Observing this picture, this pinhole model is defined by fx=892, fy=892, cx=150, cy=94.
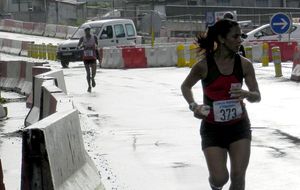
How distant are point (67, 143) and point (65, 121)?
0.68 feet

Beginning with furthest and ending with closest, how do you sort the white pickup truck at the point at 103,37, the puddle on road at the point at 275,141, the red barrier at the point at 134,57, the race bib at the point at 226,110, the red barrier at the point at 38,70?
the white pickup truck at the point at 103,37 → the red barrier at the point at 134,57 → the red barrier at the point at 38,70 → the puddle on road at the point at 275,141 → the race bib at the point at 226,110

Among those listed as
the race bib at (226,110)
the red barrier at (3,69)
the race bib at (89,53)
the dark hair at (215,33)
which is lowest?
the red barrier at (3,69)

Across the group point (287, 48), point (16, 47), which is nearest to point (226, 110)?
point (287, 48)

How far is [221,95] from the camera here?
6.93m

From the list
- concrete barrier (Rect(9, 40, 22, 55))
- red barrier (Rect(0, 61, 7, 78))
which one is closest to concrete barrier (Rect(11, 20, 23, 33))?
concrete barrier (Rect(9, 40, 22, 55))

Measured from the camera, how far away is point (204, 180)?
32.2 feet

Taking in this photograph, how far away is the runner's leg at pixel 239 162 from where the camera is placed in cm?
677

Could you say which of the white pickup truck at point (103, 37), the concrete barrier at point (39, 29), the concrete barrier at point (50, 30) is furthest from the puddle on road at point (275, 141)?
the concrete barrier at point (39, 29)

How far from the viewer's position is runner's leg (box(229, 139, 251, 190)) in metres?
6.77

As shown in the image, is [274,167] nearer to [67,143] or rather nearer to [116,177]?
[116,177]

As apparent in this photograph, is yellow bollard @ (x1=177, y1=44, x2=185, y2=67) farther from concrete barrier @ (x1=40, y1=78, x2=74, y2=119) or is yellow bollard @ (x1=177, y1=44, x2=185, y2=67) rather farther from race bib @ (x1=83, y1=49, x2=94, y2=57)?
concrete barrier @ (x1=40, y1=78, x2=74, y2=119)

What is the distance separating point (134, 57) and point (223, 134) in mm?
32735

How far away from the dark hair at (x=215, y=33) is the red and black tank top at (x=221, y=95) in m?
0.09

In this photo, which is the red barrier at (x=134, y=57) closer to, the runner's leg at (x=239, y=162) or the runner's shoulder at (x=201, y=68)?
the runner's shoulder at (x=201, y=68)
